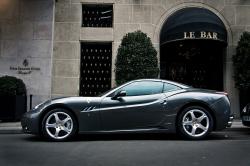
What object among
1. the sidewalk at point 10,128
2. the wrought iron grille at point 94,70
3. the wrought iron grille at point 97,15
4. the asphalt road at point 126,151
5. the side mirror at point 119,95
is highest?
the wrought iron grille at point 97,15

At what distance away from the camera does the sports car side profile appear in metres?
9.62

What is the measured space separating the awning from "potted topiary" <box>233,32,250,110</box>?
2.62ft

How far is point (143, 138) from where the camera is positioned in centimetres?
1024

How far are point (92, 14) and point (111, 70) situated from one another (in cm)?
220

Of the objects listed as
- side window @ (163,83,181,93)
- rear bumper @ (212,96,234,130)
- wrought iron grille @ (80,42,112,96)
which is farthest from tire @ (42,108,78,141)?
wrought iron grille @ (80,42,112,96)

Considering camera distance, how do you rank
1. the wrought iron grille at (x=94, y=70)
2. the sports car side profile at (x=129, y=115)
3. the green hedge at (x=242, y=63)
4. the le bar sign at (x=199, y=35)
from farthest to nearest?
the wrought iron grille at (x=94, y=70) < the green hedge at (x=242, y=63) < the le bar sign at (x=199, y=35) < the sports car side profile at (x=129, y=115)

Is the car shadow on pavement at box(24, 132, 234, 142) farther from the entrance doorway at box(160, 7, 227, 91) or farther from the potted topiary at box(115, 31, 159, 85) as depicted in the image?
the entrance doorway at box(160, 7, 227, 91)

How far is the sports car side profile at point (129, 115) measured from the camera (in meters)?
9.62

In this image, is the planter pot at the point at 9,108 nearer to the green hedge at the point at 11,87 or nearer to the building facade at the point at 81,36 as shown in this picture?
the green hedge at the point at 11,87

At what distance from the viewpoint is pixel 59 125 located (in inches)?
380

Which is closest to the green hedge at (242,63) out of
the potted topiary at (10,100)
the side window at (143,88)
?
the side window at (143,88)

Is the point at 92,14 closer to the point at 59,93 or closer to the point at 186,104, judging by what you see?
the point at 59,93

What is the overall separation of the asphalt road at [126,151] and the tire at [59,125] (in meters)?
0.22

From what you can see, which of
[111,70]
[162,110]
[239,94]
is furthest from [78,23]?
[162,110]
